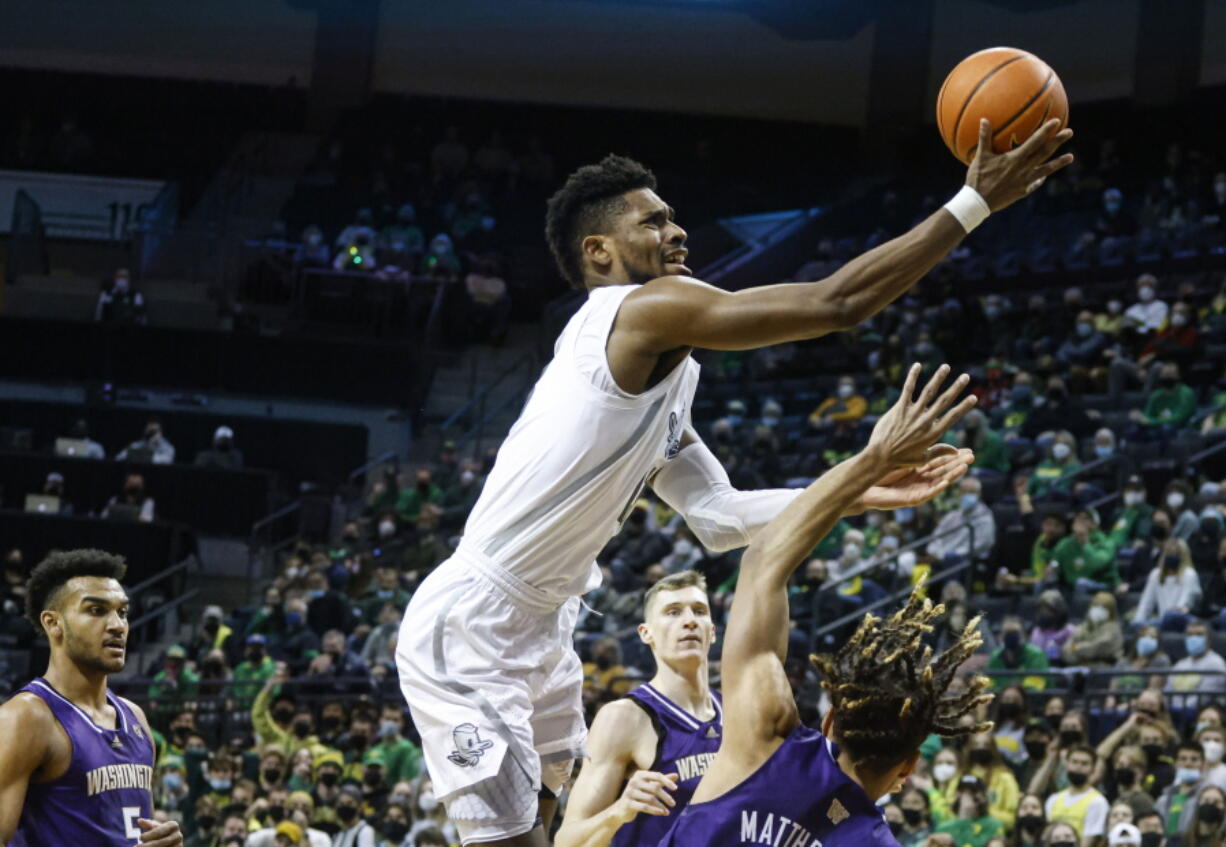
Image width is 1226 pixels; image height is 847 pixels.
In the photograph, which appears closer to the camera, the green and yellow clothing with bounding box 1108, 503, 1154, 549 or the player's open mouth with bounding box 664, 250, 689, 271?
the player's open mouth with bounding box 664, 250, 689, 271

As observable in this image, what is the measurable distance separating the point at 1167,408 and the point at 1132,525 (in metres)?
2.06

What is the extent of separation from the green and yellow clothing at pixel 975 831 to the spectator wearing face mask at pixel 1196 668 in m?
1.53

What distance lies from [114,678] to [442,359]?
24.2 ft

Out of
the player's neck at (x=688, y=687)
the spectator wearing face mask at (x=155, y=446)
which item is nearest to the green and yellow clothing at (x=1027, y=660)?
the player's neck at (x=688, y=687)

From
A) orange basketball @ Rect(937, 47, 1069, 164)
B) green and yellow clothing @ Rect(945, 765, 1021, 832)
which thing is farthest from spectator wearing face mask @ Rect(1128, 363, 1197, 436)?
orange basketball @ Rect(937, 47, 1069, 164)

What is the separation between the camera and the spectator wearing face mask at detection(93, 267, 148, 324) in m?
20.8

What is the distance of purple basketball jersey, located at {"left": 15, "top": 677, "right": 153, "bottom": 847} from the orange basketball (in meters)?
3.41

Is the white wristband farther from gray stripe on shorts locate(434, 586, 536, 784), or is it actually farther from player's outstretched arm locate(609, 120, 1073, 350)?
gray stripe on shorts locate(434, 586, 536, 784)

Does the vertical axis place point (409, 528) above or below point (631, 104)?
below

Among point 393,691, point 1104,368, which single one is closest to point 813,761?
point 393,691

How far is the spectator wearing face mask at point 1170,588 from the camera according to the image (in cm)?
1157

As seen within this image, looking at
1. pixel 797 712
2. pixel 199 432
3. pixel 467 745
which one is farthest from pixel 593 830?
pixel 199 432

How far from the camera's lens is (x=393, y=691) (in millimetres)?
13625

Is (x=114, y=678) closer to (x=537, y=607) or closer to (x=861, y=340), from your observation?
(x=861, y=340)
